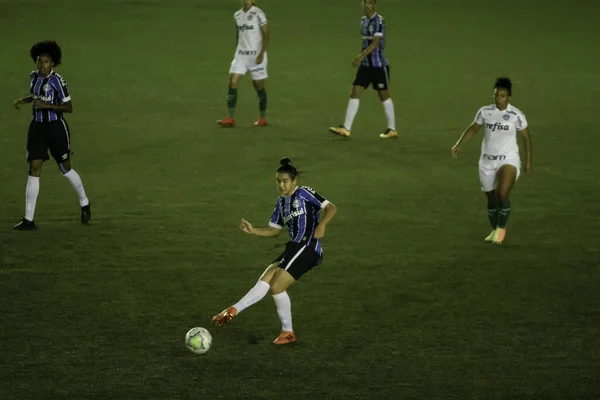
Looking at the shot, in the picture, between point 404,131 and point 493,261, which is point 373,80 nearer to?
point 404,131

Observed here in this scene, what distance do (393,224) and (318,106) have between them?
7.34 meters

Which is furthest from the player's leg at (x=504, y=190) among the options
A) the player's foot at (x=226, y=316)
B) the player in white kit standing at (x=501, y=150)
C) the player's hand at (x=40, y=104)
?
the player's hand at (x=40, y=104)

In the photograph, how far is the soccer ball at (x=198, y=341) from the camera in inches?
380

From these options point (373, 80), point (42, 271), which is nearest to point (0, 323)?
point (42, 271)

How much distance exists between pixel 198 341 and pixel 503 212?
4456mm

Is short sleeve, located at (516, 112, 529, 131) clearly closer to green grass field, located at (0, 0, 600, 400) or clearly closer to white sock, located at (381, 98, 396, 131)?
green grass field, located at (0, 0, 600, 400)

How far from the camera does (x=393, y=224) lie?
13.6m

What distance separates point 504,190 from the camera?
499 inches

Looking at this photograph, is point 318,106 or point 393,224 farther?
point 318,106

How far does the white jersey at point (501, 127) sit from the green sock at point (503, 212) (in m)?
0.54

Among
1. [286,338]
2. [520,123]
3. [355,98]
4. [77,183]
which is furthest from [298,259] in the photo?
[355,98]

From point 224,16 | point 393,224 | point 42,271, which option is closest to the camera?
point 42,271

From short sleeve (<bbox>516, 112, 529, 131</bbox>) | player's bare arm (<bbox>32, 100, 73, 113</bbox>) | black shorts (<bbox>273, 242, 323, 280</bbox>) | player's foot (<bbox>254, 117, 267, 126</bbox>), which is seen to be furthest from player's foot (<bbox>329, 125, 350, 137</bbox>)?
black shorts (<bbox>273, 242, 323, 280</bbox>)

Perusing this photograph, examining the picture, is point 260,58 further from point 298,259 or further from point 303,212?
point 298,259
